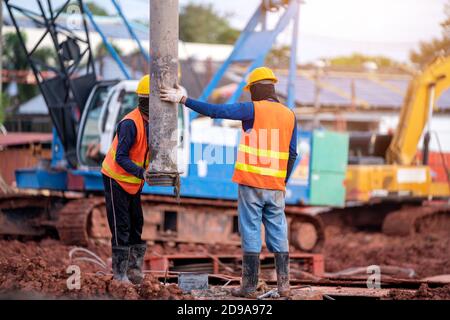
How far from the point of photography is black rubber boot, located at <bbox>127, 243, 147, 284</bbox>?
882 centimetres

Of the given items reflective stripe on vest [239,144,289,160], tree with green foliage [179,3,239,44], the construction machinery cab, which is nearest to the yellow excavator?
the construction machinery cab

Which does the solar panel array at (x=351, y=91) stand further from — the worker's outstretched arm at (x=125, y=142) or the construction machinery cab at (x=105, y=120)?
the worker's outstretched arm at (x=125, y=142)

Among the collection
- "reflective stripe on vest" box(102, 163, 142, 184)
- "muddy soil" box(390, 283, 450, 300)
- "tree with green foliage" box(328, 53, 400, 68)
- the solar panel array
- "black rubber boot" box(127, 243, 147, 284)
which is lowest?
"muddy soil" box(390, 283, 450, 300)

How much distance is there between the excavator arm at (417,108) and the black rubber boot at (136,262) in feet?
43.9

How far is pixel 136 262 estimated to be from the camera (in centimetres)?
889

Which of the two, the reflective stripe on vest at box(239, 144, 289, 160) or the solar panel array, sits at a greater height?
the solar panel array

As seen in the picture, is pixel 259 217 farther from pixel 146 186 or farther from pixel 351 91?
pixel 351 91

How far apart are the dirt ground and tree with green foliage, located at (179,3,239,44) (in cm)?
4815

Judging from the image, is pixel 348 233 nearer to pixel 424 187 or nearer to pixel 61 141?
pixel 424 187

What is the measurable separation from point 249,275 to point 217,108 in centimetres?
148

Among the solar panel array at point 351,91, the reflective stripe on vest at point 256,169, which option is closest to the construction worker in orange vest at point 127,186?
the reflective stripe on vest at point 256,169

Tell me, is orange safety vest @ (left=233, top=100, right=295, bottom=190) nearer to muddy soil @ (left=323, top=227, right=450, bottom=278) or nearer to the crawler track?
muddy soil @ (left=323, top=227, right=450, bottom=278)

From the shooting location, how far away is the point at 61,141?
16.2 m
